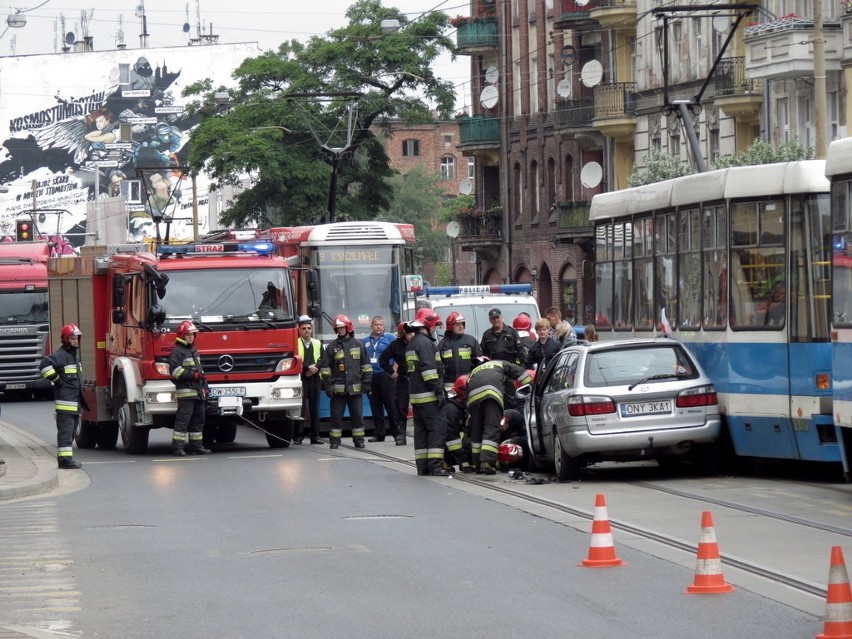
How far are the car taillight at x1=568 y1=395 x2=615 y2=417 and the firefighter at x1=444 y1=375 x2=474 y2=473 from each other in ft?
7.62

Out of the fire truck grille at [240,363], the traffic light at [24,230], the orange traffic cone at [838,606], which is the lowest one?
the orange traffic cone at [838,606]

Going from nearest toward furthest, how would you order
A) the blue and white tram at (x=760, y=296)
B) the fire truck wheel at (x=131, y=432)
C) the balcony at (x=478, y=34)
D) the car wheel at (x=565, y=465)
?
the blue and white tram at (x=760, y=296), the car wheel at (x=565, y=465), the fire truck wheel at (x=131, y=432), the balcony at (x=478, y=34)

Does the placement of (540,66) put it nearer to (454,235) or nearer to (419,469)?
(454,235)

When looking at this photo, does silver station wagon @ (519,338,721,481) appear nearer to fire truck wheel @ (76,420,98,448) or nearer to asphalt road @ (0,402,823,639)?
asphalt road @ (0,402,823,639)

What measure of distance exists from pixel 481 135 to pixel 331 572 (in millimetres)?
54540

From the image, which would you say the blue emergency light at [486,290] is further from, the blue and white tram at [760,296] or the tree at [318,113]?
the tree at [318,113]

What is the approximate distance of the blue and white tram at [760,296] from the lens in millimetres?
16703

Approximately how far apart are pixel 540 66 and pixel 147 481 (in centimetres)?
4292

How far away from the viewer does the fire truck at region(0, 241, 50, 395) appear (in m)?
41.8

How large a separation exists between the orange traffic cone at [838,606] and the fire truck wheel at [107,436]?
19557mm

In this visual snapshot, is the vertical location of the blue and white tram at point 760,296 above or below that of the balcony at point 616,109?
below

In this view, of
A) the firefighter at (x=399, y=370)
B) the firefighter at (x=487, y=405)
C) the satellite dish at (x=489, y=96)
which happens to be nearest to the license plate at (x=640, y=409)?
the firefighter at (x=487, y=405)

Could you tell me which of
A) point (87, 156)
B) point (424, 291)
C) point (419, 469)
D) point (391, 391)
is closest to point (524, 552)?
point (419, 469)

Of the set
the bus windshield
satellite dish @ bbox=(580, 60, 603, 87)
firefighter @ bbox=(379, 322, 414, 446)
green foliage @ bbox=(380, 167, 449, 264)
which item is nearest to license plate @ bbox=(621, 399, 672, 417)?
firefighter @ bbox=(379, 322, 414, 446)
